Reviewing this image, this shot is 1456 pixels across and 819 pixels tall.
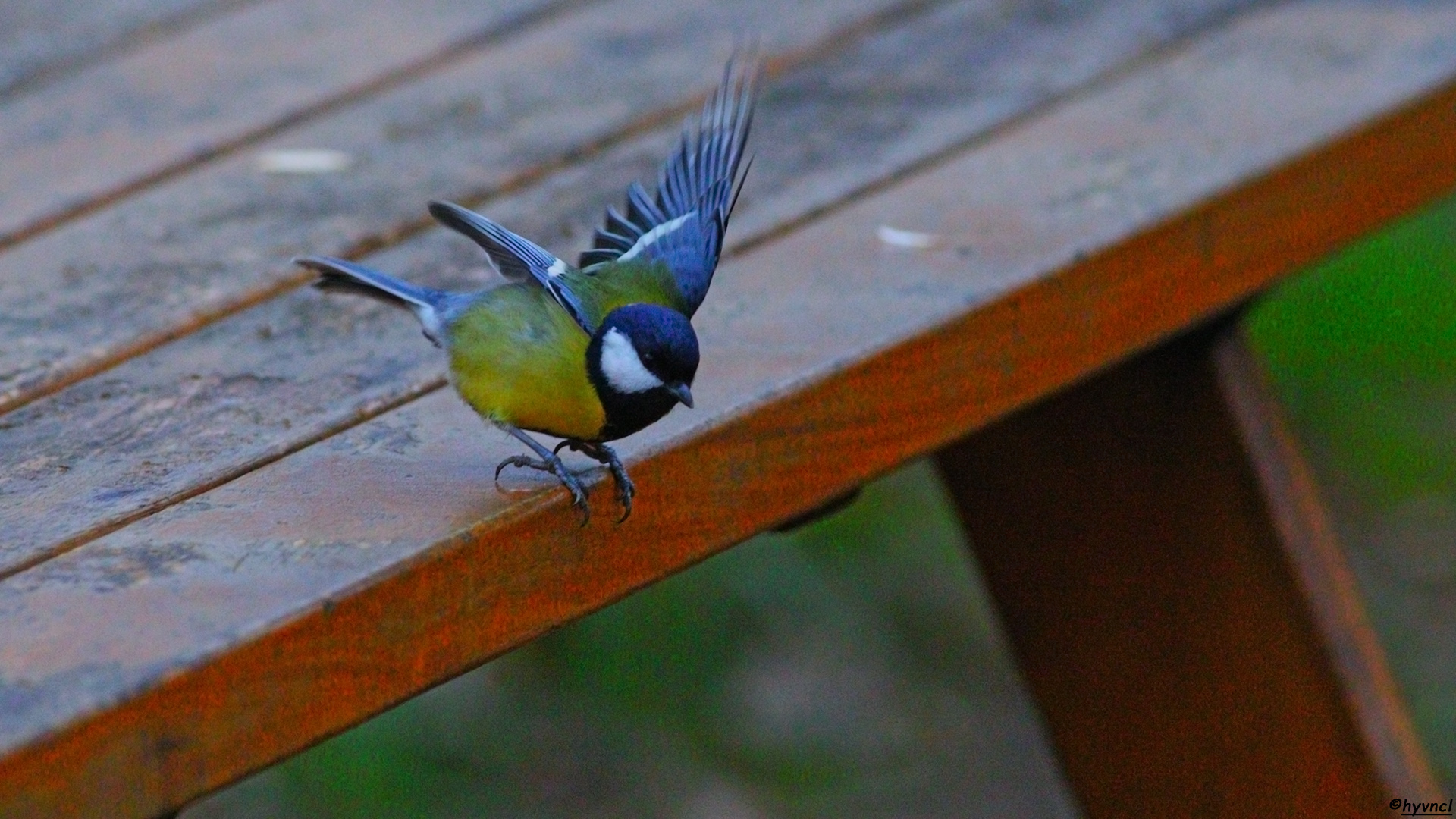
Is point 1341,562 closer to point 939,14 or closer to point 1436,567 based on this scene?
point 939,14

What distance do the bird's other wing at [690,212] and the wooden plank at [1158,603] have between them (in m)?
0.60

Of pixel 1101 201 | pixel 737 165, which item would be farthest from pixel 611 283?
pixel 1101 201

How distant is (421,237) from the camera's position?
191 centimetres

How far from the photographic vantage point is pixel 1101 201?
5.87 feet

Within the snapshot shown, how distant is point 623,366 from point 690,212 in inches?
11.1

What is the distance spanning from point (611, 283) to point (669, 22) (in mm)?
868

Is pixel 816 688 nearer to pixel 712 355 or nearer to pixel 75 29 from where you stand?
pixel 75 29

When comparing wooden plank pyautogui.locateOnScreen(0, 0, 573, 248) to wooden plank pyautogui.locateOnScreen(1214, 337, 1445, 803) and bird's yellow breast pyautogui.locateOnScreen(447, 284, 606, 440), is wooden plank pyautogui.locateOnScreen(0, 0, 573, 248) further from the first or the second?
wooden plank pyautogui.locateOnScreen(1214, 337, 1445, 803)

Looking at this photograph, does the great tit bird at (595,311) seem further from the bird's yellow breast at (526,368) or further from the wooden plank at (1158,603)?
the wooden plank at (1158,603)

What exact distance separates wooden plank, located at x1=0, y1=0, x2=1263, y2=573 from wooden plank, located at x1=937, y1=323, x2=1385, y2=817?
1.26ft

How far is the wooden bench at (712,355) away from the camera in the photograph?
1166 millimetres

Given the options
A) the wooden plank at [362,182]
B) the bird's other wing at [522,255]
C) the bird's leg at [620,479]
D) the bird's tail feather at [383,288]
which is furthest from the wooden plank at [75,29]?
the bird's leg at [620,479]

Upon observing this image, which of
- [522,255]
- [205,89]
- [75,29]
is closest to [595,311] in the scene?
[522,255]

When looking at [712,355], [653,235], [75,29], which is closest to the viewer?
[712,355]
